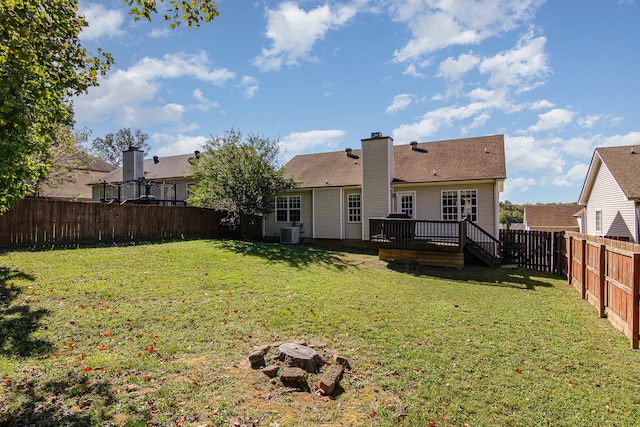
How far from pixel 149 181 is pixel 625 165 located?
26.2 meters

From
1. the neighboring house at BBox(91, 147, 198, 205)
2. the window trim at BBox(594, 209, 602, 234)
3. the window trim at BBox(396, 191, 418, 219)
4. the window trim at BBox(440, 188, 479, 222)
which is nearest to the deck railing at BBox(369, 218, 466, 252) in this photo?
the window trim at BBox(440, 188, 479, 222)

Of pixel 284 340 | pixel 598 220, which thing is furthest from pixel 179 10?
pixel 598 220

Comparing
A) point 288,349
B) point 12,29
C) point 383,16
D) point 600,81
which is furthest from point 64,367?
point 600,81

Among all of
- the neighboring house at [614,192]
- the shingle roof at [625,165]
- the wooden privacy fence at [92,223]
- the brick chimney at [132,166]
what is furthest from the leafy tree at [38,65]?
the brick chimney at [132,166]

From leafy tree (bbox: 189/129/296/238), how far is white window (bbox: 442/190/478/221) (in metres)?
7.76

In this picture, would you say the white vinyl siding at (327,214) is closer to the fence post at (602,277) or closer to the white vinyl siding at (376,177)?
the white vinyl siding at (376,177)

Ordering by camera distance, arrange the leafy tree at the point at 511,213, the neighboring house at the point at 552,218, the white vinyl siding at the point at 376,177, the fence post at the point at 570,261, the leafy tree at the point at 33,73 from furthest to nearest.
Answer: the leafy tree at the point at 511,213, the neighboring house at the point at 552,218, the white vinyl siding at the point at 376,177, the fence post at the point at 570,261, the leafy tree at the point at 33,73

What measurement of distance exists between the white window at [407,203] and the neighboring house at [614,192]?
7916 mm

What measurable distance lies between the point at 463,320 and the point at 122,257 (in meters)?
9.99

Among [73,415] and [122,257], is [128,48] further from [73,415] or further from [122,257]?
[73,415]

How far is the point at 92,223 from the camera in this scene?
13852 mm

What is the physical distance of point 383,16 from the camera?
1028cm

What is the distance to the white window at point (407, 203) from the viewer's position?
1697 centimetres

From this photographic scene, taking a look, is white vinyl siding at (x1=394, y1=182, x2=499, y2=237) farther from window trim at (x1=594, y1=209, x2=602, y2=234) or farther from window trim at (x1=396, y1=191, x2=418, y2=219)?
window trim at (x1=594, y1=209, x2=602, y2=234)
